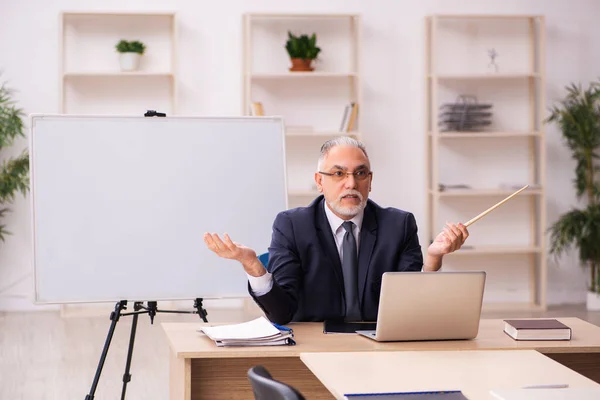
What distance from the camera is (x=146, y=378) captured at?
15.1ft

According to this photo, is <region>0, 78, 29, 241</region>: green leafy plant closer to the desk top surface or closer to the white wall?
the white wall

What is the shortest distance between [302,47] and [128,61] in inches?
53.4

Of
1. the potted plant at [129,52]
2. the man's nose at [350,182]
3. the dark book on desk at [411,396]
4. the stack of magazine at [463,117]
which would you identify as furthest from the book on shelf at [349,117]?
the dark book on desk at [411,396]

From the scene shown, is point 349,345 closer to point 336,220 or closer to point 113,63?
point 336,220

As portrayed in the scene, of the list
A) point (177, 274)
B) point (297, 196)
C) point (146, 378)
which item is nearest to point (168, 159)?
point (177, 274)

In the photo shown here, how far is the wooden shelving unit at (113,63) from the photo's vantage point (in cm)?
681

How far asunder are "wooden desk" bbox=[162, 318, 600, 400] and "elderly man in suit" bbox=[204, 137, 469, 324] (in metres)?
0.22

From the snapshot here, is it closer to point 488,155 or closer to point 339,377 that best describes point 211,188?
point 339,377

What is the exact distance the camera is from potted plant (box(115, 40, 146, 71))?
6617 mm

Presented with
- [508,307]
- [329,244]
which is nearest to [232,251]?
[329,244]

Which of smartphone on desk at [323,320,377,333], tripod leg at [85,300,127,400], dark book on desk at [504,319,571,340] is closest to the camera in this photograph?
dark book on desk at [504,319,571,340]

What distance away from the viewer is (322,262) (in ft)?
9.64

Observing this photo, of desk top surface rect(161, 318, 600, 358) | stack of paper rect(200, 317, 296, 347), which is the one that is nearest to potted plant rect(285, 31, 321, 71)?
desk top surface rect(161, 318, 600, 358)

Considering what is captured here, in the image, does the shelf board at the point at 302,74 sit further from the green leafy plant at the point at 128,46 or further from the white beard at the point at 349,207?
the white beard at the point at 349,207
